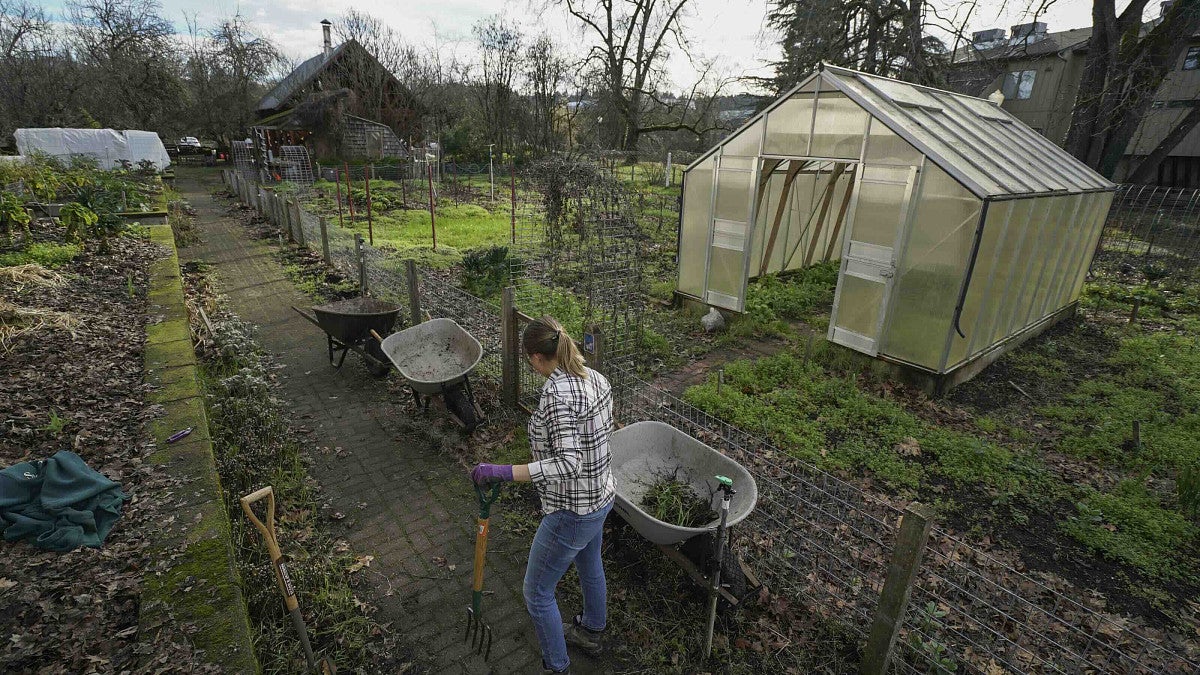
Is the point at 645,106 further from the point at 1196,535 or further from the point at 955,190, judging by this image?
the point at 1196,535

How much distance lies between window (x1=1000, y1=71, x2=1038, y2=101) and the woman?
3531cm

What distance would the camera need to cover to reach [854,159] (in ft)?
24.3

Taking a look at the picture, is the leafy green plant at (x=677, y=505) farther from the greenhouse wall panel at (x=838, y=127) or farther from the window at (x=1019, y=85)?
the window at (x=1019, y=85)

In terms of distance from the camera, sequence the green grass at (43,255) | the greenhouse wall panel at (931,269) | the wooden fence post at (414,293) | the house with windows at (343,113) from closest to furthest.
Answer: the greenhouse wall panel at (931,269)
the wooden fence post at (414,293)
the green grass at (43,255)
the house with windows at (343,113)

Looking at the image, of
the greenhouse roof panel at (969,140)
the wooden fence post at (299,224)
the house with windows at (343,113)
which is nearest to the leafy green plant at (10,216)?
the wooden fence post at (299,224)

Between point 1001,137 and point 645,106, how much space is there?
22.0m

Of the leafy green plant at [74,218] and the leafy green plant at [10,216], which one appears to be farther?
the leafy green plant at [74,218]

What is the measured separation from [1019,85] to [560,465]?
36205 millimetres

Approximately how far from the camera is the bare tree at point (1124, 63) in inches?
564

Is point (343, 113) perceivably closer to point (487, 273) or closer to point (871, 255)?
point (487, 273)

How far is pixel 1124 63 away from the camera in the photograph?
14.9 meters

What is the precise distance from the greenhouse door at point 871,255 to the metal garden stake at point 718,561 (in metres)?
5.27

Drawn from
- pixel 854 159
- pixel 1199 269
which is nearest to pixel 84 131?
pixel 854 159

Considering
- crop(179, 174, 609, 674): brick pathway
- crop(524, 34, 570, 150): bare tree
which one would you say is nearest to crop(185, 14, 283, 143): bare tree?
crop(524, 34, 570, 150): bare tree
